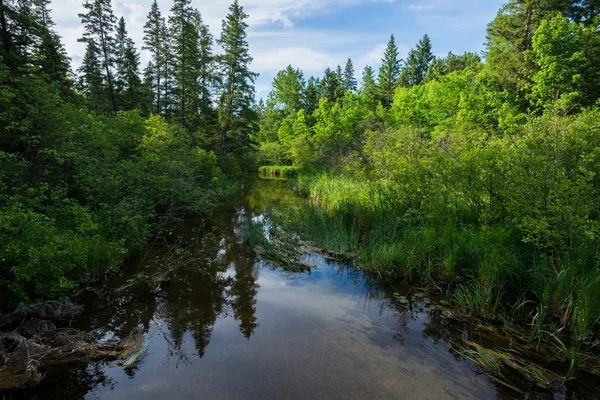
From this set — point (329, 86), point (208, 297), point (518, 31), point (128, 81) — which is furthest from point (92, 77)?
point (329, 86)

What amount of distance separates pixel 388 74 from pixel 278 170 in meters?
28.3

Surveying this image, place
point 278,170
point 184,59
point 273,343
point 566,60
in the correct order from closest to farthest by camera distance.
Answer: point 273,343, point 566,60, point 184,59, point 278,170

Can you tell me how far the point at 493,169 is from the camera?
6305 millimetres

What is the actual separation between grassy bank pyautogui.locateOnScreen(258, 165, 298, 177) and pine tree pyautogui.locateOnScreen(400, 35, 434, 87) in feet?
95.1

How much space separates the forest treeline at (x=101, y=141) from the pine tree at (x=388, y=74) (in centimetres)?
3080

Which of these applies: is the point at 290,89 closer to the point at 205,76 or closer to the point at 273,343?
the point at 205,76

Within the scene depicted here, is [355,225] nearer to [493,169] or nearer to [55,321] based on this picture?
[493,169]

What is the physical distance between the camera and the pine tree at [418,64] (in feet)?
169

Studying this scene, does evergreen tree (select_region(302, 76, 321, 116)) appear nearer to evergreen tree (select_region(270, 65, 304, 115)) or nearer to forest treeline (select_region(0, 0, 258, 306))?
evergreen tree (select_region(270, 65, 304, 115))

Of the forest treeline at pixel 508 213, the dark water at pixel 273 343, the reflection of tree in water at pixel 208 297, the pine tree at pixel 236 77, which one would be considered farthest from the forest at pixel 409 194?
the pine tree at pixel 236 77

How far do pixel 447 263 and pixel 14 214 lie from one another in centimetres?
723

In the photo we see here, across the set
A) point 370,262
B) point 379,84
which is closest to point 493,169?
point 370,262

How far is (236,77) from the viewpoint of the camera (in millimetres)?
26281

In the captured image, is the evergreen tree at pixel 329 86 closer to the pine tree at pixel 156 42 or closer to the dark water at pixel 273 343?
the pine tree at pixel 156 42
